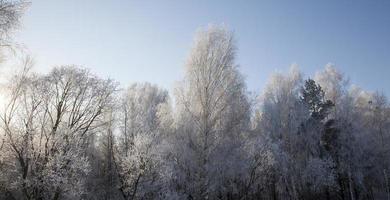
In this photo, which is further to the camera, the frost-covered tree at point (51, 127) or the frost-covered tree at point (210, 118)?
the frost-covered tree at point (210, 118)

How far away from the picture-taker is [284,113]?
99.6 ft

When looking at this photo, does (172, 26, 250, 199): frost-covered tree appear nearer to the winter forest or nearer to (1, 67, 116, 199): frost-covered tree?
the winter forest

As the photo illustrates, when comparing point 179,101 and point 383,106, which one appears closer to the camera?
point 179,101

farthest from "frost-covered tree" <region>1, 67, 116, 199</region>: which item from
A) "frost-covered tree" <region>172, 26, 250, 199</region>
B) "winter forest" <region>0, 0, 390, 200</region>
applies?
"frost-covered tree" <region>172, 26, 250, 199</region>

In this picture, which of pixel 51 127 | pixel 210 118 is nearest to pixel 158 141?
pixel 210 118

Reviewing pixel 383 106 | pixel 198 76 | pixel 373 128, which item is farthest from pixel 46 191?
pixel 383 106

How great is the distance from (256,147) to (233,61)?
637 cm

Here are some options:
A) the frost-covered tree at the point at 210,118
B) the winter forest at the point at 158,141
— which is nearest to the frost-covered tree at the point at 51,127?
the winter forest at the point at 158,141

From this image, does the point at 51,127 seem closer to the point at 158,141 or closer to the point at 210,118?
the point at 158,141

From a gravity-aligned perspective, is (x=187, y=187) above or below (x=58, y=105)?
below

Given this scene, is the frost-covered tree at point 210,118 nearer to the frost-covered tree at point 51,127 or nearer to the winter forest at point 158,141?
the winter forest at point 158,141

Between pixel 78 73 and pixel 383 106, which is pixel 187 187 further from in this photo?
pixel 383 106

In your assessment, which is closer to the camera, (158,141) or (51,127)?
(51,127)

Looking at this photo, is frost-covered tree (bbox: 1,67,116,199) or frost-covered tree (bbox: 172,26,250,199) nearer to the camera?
frost-covered tree (bbox: 1,67,116,199)
